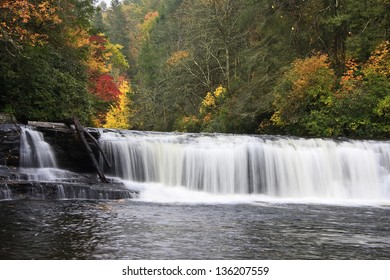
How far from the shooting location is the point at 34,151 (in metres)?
13.9

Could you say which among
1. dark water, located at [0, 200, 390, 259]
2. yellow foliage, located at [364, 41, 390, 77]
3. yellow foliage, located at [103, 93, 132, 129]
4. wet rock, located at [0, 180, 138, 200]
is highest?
yellow foliage, located at [364, 41, 390, 77]

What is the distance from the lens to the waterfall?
44.9 ft

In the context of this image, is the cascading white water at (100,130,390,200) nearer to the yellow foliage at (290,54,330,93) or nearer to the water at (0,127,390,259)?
the water at (0,127,390,259)

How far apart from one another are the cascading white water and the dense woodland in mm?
4140

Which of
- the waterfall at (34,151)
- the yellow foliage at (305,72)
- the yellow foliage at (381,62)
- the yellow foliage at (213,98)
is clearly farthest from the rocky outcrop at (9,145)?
the yellow foliage at (213,98)

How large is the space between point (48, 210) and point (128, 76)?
204 ft

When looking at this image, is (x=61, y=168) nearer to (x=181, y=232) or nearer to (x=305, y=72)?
(x=181, y=232)

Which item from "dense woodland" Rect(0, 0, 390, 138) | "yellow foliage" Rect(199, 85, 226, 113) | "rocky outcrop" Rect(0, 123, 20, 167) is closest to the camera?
"rocky outcrop" Rect(0, 123, 20, 167)

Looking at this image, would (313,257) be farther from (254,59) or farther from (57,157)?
(254,59)

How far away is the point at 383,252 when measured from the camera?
720cm

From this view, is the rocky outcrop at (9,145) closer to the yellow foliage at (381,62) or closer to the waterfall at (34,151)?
the waterfall at (34,151)

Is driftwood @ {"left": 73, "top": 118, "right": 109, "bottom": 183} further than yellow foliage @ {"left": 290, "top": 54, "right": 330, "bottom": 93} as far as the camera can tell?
No

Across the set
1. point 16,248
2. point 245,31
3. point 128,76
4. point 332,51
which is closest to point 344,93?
point 332,51

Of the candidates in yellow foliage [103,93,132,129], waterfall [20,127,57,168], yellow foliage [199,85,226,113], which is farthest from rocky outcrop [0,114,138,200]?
yellow foliage [103,93,132,129]
